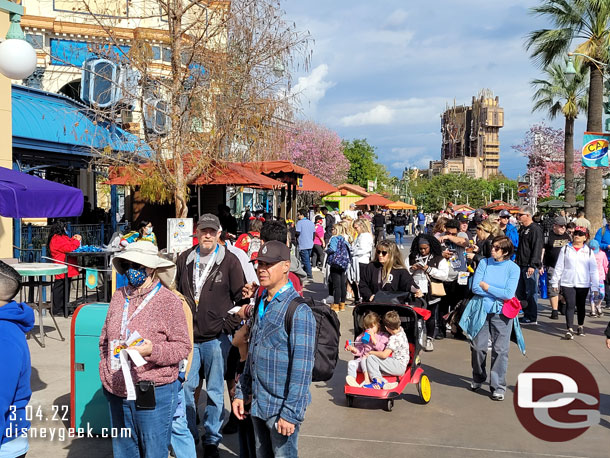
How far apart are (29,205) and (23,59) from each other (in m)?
2.11

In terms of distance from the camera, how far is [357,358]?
7055 millimetres

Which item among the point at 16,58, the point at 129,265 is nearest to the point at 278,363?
the point at 129,265

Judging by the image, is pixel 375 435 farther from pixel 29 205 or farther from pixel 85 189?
pixel 85 189

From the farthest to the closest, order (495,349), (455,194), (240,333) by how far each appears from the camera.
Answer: (455,194)
(495,349)
(240,333)

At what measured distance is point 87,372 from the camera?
5328 mm

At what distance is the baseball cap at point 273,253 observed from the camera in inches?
144

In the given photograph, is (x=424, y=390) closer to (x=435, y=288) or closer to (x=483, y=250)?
(x=435, y=288)

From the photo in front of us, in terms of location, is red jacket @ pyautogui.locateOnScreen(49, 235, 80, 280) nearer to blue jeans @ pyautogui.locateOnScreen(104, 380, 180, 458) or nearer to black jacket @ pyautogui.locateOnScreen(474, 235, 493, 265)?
black jacket @ pyautogui.locateOnScreen(474, 235, 493, 265)

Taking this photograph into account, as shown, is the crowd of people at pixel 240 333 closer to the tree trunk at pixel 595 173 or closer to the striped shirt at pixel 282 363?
the striped shirt at pixel 282 363

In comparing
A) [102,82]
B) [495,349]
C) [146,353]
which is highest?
[102,82]

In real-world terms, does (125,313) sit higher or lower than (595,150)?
lower

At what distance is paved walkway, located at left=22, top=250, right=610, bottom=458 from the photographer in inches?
213

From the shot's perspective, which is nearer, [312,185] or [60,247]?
[60,247]

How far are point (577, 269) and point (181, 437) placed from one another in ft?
26.8
